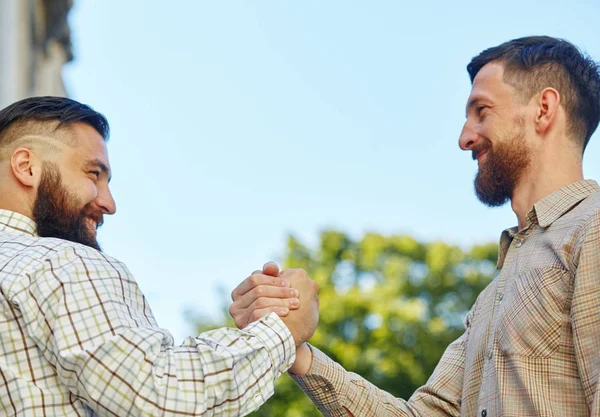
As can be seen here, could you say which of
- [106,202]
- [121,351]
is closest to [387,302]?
[106,202]

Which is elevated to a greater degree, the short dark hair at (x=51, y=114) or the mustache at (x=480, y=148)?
the mustache at (x=480, y=148)

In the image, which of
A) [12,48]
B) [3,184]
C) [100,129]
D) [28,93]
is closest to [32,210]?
[3,184]

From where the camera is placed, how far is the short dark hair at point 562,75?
4.77 metres

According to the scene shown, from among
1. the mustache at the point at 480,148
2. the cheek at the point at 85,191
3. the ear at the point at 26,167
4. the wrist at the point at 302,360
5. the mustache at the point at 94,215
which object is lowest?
the wrist at the point at 302,360

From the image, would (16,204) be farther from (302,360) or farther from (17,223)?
(302,360)

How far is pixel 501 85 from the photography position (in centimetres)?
486

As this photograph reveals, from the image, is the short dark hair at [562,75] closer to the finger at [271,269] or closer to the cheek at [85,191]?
the finger at [271,269]

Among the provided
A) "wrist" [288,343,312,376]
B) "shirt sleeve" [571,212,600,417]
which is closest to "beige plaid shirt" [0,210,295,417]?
"wrist" [288,343,312,376]

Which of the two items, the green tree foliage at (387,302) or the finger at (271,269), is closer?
the finger at (271,269)

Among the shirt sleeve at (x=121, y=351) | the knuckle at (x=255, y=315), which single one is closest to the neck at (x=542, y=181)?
the knuckle at (x=255, y=315)

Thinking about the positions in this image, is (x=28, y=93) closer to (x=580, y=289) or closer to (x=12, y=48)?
(x=12, y=48)

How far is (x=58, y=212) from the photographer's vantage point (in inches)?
154

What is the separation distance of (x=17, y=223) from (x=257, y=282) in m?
1.10

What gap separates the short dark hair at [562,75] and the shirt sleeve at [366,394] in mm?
1285
